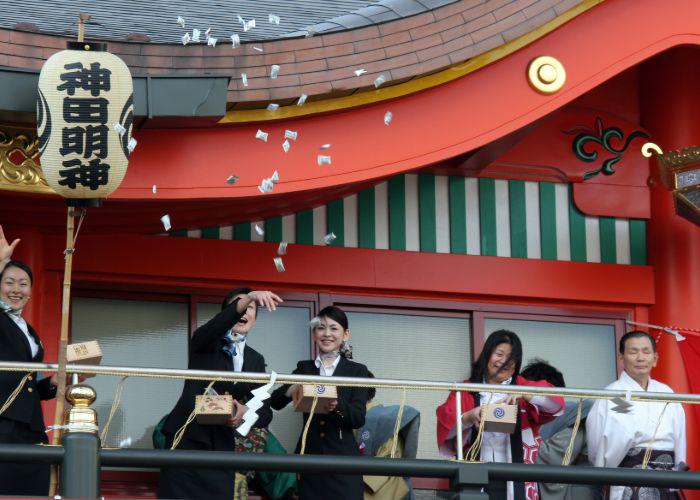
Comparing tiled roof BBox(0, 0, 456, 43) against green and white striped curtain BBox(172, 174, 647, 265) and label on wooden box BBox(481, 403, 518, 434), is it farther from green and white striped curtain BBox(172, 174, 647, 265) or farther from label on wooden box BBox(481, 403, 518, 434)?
label on wooden box BBox(481, 403, 518, 434)

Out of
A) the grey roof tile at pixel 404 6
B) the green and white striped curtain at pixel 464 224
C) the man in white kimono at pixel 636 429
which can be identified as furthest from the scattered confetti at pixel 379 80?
the man in white kimono at pixel 636 429

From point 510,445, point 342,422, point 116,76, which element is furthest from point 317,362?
point 116,76

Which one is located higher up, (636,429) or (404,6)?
(404,6)

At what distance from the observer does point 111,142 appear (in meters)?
9.27

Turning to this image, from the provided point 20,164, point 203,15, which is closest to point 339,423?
point 20,164

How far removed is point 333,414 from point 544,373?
1.88m

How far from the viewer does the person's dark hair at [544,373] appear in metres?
10.9

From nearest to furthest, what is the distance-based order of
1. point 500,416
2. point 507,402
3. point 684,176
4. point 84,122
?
1. point 84,122
2. point 500,416
3. point 507,402
4. point 684,176

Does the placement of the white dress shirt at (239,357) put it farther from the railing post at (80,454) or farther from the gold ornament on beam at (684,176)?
the gold ornament on beam at (684,176)

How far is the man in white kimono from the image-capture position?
9.84m

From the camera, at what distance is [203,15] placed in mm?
11969

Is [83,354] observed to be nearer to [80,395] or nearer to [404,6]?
[80,395]

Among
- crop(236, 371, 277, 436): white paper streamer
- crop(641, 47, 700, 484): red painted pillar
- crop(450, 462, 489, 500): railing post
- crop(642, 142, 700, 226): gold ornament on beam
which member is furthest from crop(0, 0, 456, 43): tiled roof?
crop(450, 462, 489, 500): railing post

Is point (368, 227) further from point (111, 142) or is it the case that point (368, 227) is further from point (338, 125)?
point (111, 142)
